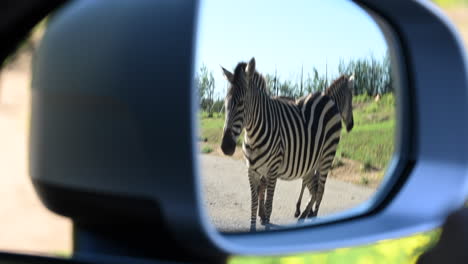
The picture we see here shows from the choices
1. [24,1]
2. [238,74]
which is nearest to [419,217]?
[238,74]

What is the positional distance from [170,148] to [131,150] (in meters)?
0.07

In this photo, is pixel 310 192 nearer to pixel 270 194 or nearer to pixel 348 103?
pixel 270 194

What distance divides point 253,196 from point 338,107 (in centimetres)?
38

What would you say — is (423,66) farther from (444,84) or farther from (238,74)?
(238,74)

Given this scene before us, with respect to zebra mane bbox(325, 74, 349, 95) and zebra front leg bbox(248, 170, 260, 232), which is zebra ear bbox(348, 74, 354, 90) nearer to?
zebra mane bbox(325, 74, 349, 95)

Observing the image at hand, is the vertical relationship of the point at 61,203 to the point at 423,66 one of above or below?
below

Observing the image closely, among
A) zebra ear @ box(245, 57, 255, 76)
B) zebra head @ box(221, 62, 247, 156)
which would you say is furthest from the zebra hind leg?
zebra ear @ box(245, 57, 255, 76)

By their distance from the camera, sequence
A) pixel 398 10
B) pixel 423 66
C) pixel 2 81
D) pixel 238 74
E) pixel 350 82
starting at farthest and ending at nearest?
1. pixel 423 66
2. pixel 398 10
3. pixel 350 82
4. pixel 238 74
5. pixel 2 81

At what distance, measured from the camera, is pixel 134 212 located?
125cm

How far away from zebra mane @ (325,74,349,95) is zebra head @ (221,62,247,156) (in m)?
0.33

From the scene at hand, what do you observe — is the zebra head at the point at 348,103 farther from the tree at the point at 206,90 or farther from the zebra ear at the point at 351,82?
the tree at the point at 206,90

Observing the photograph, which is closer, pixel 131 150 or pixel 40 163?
pixel 131 150

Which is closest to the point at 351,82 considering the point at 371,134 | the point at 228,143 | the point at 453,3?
the point at 371,134

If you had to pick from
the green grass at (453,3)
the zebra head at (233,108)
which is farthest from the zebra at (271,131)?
the green grass at (453,3)
